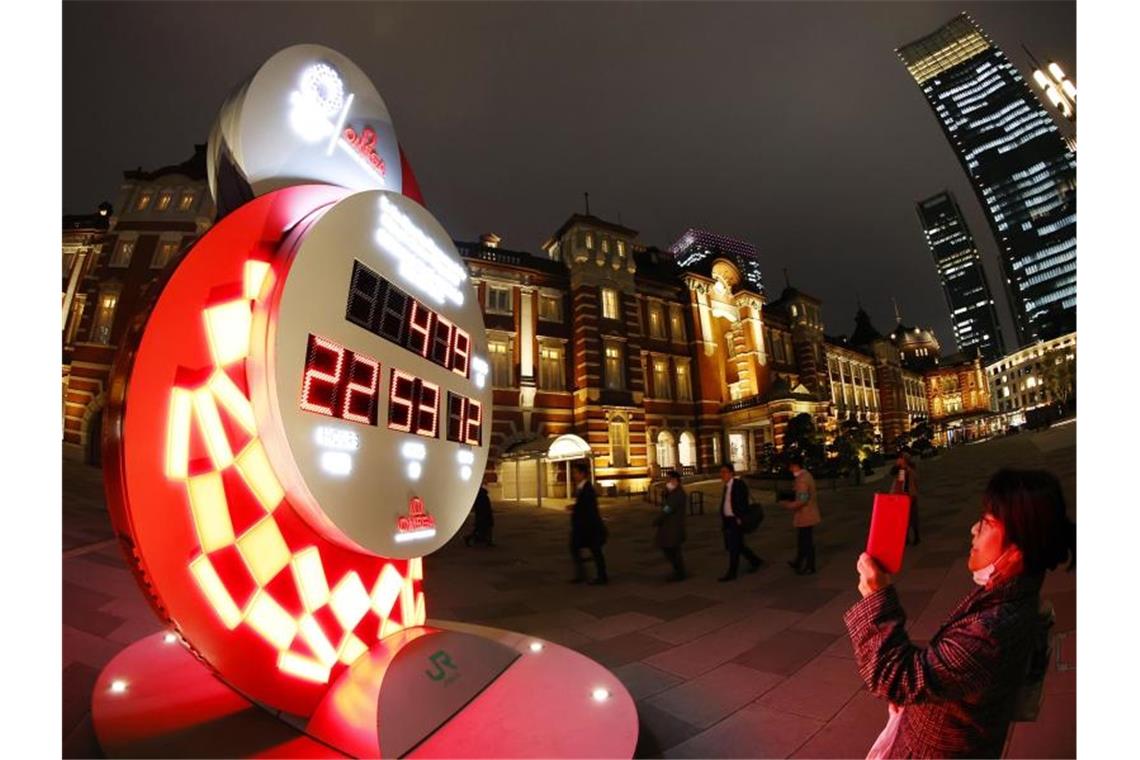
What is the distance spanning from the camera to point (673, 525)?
8.12m

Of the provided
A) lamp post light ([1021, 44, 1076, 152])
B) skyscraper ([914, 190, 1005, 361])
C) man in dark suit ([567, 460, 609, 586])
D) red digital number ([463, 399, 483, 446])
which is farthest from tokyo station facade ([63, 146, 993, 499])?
skyscraper ([914, 190, 1005, 361])

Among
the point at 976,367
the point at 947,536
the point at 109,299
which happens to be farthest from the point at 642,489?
the point at 976,367

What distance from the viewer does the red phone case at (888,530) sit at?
5.41 feet

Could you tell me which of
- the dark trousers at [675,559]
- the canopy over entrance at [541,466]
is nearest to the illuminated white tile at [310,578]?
the dark trousers at [675,559]

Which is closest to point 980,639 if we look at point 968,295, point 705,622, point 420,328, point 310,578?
point 310,578

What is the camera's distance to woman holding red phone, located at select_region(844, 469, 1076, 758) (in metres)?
1.48

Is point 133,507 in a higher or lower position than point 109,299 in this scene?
lower

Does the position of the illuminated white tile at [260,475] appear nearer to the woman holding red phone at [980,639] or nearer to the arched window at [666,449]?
the woman holding red phone at [980,639]

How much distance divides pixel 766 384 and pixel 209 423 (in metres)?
31.4

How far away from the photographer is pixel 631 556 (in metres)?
10.2

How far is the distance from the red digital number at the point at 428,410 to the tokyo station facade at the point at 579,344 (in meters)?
13.2

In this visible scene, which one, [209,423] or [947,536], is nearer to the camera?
[209,423]

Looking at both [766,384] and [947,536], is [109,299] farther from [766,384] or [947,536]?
[766,384]
